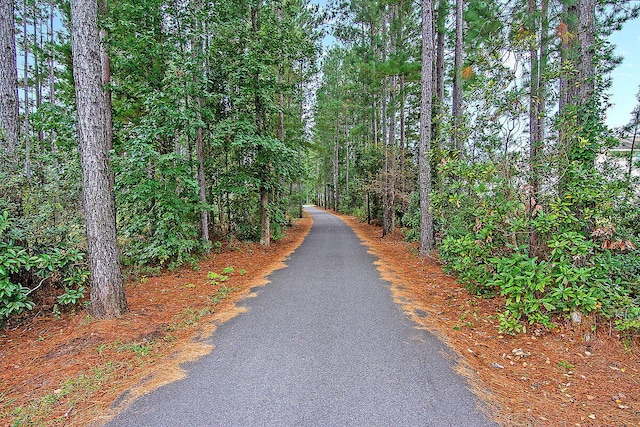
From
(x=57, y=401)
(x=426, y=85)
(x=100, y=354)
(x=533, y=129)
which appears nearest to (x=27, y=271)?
(x=100, y=354)

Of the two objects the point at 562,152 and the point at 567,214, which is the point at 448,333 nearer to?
the point at 567,214

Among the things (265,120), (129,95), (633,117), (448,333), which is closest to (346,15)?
(265,120)

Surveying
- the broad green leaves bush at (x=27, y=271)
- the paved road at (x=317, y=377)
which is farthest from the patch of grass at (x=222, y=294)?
the broad green leaves bush at (x=27, y=271)

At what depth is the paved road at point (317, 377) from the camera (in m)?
2.54

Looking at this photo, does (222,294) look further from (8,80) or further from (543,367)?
(8,80)

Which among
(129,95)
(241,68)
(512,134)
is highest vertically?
(241,68)

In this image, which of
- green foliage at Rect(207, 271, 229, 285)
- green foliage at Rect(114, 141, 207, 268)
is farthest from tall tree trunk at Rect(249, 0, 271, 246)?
green foliage at Rect(207, 271, 229, 285)

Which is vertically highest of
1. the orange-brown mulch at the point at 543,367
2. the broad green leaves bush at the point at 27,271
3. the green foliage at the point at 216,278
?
the broad green leaves bush at the point at 27,271

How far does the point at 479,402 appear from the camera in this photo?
2.76m

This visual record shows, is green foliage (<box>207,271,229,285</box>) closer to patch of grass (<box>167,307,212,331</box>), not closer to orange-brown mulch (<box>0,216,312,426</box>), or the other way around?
orange-brown mulch (<box>0,216,312,426</box>)

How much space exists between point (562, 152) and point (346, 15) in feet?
48.1

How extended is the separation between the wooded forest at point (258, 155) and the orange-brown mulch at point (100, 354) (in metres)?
0.43

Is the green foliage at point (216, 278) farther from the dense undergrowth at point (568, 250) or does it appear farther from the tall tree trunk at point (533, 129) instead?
the tall tree trunk at point (533, 129)

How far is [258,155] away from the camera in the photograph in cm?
1057
